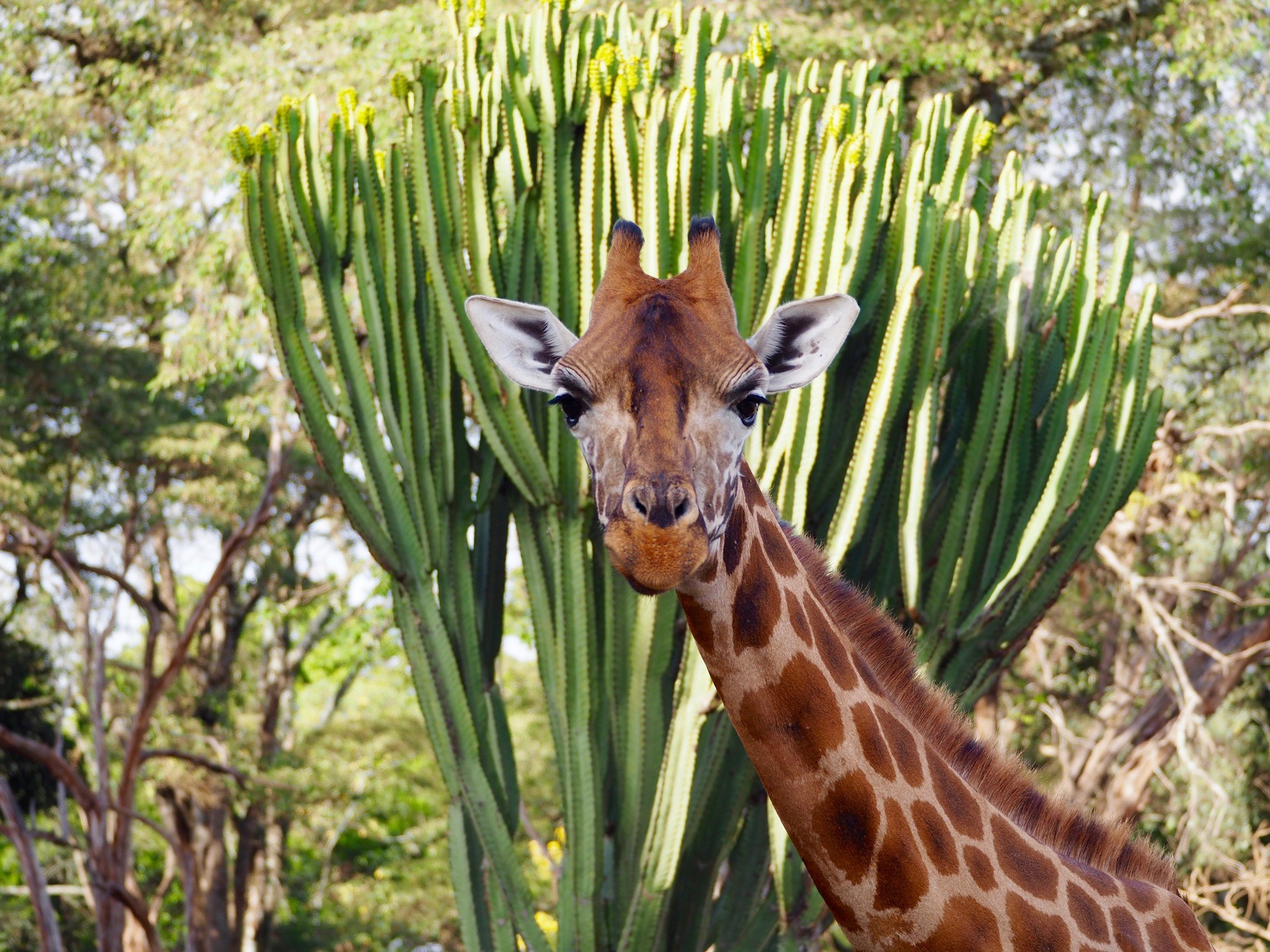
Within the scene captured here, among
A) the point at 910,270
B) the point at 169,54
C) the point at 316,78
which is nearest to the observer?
the point at 910,270

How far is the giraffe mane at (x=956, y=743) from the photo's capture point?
3.04 m

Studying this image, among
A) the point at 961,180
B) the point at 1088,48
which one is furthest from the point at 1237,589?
the point at 961,180

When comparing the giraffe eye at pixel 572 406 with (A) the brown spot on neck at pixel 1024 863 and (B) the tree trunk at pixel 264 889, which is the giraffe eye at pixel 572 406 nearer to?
(A) the brown spot on neck at pixel 1024 863

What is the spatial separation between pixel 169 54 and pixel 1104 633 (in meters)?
11.4

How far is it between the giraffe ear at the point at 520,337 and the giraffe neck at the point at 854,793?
1.64 feet

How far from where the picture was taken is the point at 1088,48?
478 inches

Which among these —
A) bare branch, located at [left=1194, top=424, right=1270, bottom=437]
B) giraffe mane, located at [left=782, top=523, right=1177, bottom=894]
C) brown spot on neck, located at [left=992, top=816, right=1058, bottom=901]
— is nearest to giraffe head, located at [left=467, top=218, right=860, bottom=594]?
giraffe mane, located at [left=782, top=523, right=1177, bottom=894]

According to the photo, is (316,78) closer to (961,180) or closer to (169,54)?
(169,54)

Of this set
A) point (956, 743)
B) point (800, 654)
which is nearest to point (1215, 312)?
point (956, 743)

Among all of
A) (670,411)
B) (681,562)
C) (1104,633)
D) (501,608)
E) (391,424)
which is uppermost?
(670,411)

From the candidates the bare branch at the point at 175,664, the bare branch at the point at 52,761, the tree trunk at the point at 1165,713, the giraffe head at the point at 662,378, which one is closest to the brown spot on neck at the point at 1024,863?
the giraffe head at the point at 662,378

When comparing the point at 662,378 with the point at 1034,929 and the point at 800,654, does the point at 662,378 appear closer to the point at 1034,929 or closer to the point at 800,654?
the point at 800,654

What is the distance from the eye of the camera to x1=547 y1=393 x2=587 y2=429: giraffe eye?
2600mm

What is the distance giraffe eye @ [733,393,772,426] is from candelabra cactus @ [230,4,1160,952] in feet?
7.41
